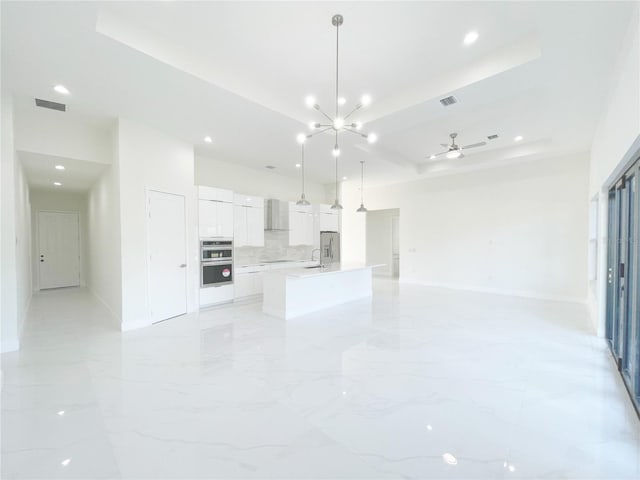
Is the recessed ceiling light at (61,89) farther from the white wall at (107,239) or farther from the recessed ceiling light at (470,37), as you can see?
the recessed ceiling light at (470,37)

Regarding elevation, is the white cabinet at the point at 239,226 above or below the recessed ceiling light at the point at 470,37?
below

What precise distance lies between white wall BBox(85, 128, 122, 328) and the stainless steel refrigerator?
4.89m

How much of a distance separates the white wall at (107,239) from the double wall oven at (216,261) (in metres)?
1.35

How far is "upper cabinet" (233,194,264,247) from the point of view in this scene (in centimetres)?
621

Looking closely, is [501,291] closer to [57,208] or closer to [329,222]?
[329,222]

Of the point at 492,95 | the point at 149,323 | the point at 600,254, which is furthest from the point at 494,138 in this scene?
the point at 149,323

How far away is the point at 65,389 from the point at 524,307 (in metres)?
6.98

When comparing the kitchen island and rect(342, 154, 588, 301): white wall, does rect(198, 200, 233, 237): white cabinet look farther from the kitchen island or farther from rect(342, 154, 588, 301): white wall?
rect(342, 154, 588, 301): white wall

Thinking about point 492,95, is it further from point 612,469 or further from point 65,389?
point 65,389

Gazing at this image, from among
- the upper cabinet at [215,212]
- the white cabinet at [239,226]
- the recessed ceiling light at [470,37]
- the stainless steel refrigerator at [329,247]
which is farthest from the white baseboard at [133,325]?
the recessed ceiling light at [470,37]

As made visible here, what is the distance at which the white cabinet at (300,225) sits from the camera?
7.40m

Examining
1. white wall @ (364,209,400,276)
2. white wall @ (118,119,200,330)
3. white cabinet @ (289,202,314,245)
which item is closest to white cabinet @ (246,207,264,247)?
white cabinet @ (289,202,314,245)

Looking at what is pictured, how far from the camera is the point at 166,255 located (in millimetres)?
4715

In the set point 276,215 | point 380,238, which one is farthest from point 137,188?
point 380,238
